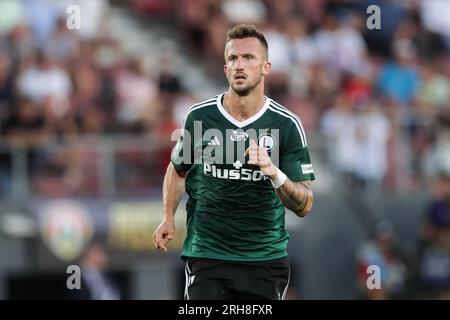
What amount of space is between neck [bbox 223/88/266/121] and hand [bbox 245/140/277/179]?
576 millimetres

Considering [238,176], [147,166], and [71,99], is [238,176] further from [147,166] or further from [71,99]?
[71,99]

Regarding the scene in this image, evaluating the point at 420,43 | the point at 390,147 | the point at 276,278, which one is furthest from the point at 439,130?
the point at 276,278

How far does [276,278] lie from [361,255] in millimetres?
8890

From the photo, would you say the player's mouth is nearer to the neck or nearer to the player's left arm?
the neck

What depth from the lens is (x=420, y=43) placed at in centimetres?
2158

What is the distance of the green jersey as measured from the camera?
8.81 m

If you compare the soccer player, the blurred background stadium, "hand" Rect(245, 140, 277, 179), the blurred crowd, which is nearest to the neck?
the soccer player

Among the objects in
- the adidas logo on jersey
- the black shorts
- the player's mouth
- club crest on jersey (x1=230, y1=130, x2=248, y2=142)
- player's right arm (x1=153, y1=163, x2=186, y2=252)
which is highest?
the player's mouth

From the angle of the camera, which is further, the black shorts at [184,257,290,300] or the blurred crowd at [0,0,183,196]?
the blurred crowd at [0,0,183,196]

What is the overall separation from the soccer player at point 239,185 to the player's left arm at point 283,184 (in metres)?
0.02

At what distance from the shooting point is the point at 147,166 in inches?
668

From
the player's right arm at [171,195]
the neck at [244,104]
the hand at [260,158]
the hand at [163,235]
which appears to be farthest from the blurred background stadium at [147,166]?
the hand at [260,158]

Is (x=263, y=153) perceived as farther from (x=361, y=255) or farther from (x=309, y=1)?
(x=309, y=1)

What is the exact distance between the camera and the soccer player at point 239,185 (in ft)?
28.8
